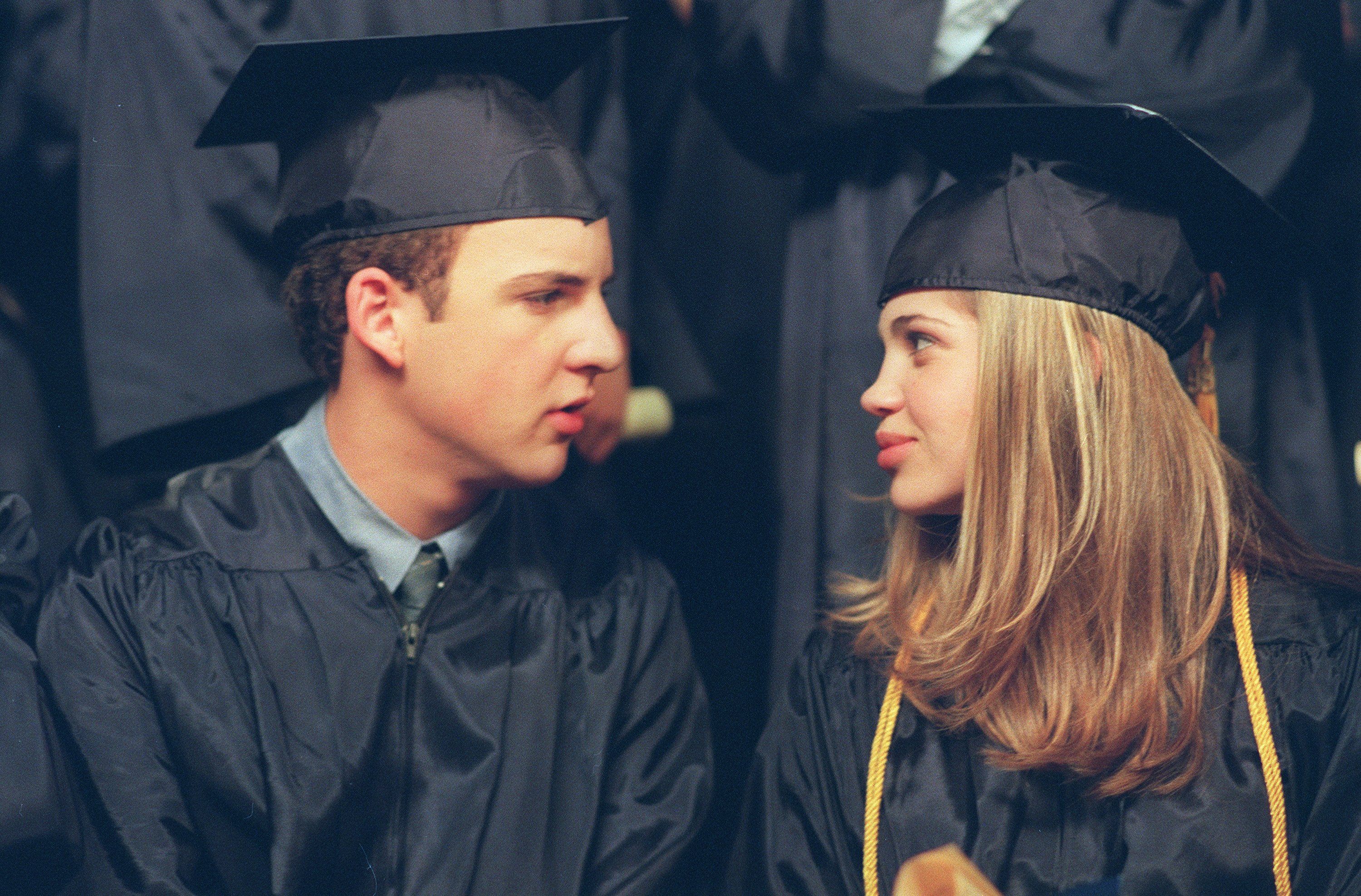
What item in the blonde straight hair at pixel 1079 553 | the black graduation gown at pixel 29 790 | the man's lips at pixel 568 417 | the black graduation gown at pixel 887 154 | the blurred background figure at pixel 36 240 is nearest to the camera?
the black graduation gown at pixel 29 790

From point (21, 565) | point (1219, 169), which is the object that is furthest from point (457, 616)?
point (1219, 169)

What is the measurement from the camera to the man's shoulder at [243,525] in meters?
1.51

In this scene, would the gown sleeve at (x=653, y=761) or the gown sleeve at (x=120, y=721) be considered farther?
the gown sleeve at (x=653, y=761)

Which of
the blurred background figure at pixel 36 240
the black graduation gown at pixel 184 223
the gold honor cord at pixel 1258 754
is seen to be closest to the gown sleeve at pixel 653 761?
the gold honor cord at pixel 1258 754

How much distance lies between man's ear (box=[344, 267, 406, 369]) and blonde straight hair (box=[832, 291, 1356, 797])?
606 mm

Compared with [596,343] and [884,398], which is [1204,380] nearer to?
[884,398]

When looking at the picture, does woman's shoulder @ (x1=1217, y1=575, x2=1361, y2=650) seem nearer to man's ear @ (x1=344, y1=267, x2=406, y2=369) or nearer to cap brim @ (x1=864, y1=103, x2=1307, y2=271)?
cap brim @ (x1=864, y1=103, x2=1307, y2=271)

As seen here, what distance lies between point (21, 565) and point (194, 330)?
399 millimetres

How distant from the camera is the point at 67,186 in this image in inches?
71.8

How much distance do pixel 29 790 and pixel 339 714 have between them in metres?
0.30

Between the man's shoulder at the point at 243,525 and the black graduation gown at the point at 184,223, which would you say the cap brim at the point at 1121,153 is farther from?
the man's shoulder at the point at 243,525

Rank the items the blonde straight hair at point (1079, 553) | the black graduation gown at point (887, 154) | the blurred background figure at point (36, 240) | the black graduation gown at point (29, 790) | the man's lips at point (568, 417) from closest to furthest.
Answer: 1. the black graduation gown at point (29, 790)
2. the blonde straight hair at point (1079, 553)
3. the man's lips at point (568, 417)
4. the black graduation gown at point (887, 154)
5. the blurred background figure at point (36, 240)

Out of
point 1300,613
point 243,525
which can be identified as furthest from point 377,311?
point 1300,613

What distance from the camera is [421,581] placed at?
156cm
